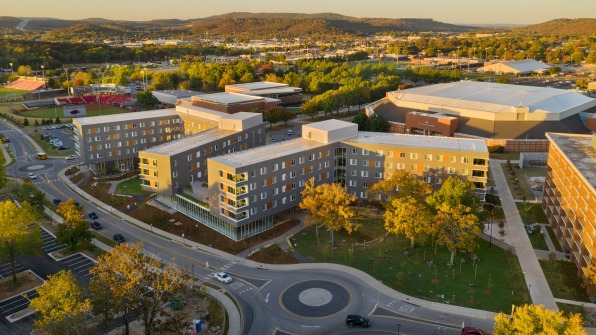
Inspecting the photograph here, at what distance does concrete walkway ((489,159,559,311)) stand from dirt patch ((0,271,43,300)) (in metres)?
50.0

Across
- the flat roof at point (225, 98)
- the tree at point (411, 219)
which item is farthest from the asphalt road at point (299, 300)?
the flat roof at point (225, 98)

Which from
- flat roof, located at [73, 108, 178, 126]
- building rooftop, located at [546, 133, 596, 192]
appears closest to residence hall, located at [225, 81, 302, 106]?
flat roof, located at [73, 108, 178, 126]

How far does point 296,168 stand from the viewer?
65.2 metres

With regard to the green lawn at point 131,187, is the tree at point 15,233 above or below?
above

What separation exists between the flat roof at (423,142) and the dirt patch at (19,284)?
42694 mm

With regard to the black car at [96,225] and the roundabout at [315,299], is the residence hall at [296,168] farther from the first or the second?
the roundabout at [315,299]

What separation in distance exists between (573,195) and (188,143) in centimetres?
5242

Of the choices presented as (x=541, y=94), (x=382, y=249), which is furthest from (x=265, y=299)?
(x=541, y=94)

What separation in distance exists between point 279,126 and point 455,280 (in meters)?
85.9

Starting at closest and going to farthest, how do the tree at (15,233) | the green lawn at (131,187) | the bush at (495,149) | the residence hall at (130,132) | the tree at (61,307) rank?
the tree at (61,307)
the tree at (15,233)
the green lawn at (131,187)
the residence hall at (130,132)
the bush at (495,149)

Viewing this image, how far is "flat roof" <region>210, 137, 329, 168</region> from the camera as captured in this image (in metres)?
61.0

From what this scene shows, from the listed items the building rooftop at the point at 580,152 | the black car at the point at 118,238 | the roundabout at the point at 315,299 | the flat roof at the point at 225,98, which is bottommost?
the roundabout at the point at 315,299

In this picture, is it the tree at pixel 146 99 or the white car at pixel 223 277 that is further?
the tree at pixel 146 99

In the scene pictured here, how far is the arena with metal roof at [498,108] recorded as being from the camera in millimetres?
103750
